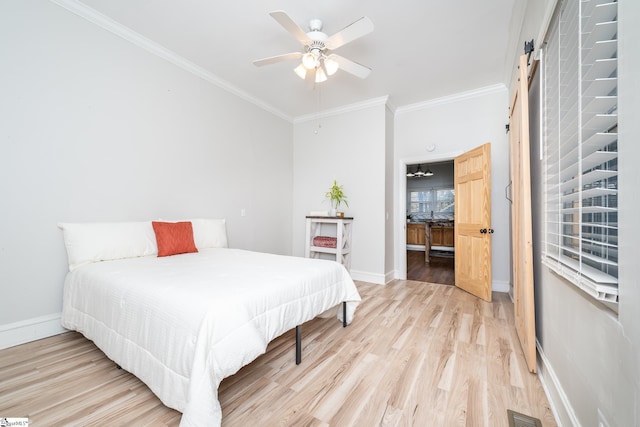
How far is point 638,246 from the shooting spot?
712 mm

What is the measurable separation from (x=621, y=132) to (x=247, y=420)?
1949mm

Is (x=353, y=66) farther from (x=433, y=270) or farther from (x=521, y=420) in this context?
(x=433, y=270)

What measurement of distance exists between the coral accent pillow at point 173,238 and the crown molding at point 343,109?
310cm

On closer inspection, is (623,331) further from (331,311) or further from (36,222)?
(36,222)

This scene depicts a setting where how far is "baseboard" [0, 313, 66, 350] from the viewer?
80.8 inches

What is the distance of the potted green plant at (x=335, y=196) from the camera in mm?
4469

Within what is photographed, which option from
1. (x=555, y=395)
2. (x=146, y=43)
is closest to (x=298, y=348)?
A: (x=555, y=395)

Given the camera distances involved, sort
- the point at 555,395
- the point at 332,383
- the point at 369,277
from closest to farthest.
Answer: the point at 555,395 < the point at 332,383 < the point at 369,277

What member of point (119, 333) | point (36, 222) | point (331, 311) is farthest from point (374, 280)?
point (36, 222)

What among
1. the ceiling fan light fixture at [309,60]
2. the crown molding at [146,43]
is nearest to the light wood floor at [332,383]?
the ceiling fan light fixture at [309,60]

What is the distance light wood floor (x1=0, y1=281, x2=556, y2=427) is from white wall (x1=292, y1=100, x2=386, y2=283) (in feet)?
6.12

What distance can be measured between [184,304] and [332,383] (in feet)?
3.45

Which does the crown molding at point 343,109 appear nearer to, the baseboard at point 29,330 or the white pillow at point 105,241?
the white pillow at point 105,241

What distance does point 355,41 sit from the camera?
2.81m
